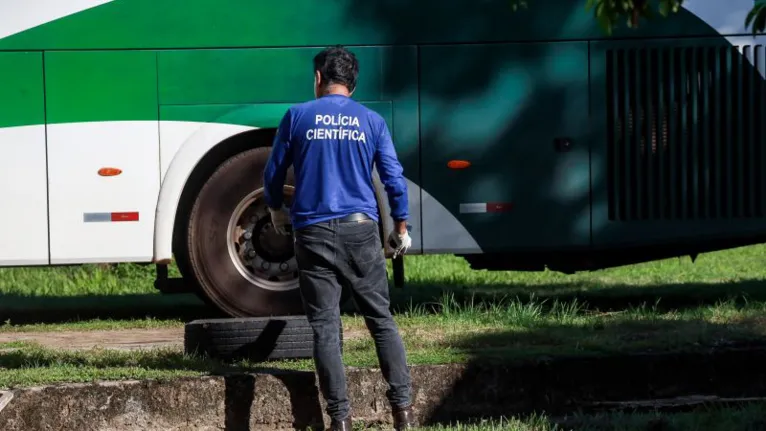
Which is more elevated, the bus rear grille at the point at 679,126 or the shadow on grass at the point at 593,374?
the bus rear grille at the point at 679,126

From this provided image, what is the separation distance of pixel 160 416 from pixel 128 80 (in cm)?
334

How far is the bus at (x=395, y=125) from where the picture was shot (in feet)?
30.0

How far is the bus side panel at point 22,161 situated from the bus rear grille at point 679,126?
162 inches

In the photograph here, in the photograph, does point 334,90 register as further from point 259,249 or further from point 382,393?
point 259,249

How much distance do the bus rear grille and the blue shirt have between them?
3898 millimetres

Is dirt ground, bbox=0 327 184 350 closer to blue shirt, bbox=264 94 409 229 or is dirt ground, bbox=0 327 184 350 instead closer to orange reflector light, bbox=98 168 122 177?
orange reflector light, bbox=98 168 122 177

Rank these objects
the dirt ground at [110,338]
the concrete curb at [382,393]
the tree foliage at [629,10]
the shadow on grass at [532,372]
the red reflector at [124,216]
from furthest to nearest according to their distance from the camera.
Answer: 1. the red reflector at [124,216]
2. the dirt ground at [110,338]
3. the shadow on grass at [532,372]
4. the concrete curb at [382,393]
5. the tree foliage at [629,10]

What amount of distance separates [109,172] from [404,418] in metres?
3.81

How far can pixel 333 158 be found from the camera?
6.06 metres

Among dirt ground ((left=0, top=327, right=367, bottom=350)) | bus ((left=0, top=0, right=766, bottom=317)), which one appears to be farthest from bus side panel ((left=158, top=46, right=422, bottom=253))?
dirt ground ((left=0, top=327, right=367, bottom=350))

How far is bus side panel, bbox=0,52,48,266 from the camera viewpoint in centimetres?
905

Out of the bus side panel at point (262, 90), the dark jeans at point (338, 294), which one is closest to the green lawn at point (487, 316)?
the dark jeans at point (338, 294)

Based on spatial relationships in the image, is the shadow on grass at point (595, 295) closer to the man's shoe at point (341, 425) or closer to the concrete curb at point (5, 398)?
the man's shoe at point (341, 425)

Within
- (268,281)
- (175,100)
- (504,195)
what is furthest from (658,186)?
(175,100)
